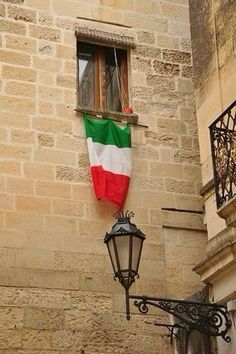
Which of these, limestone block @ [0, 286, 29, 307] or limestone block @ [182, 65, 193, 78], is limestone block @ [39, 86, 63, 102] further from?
limestone block @ [0, 286, 29, 307]

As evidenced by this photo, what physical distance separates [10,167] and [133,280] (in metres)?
3.15

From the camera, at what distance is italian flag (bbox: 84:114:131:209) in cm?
959

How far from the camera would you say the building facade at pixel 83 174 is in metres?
8.88

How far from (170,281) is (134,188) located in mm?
1296

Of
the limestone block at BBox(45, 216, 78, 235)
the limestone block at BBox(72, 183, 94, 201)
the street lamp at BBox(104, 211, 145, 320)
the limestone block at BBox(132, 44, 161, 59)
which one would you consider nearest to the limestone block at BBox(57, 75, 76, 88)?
the limestone block at BBox(132, 44, 161, 59)

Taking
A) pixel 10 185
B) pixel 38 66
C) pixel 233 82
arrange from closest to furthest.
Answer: pixel 233 82, pixel 10 185, pixel 38 66

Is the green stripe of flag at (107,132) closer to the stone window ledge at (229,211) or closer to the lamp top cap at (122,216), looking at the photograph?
the lamp top cap at (122,216)

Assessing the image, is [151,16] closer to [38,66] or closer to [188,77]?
[188,77]

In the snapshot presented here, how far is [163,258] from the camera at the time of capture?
9.58 m

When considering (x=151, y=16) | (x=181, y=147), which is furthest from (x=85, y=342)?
(x=151, y=16)

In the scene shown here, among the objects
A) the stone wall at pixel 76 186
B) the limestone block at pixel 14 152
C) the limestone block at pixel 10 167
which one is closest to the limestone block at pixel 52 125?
the stone wall at pixel 76 186

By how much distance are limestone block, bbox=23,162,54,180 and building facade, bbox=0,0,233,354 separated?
0.02 meters

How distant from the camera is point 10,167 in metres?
9.38

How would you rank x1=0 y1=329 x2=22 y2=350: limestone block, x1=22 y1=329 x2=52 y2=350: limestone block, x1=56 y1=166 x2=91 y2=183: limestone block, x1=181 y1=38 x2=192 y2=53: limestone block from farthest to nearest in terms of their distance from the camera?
x1=181 y1=38 x2=192 y2=53: limestone block < x1=56 y1=166 x2=91 y2=183: limestone block < x1=22 y1=329 x2=52 y2=350: limestone block < x1=0 y1=329 x2=22 y2=350: limestone block
